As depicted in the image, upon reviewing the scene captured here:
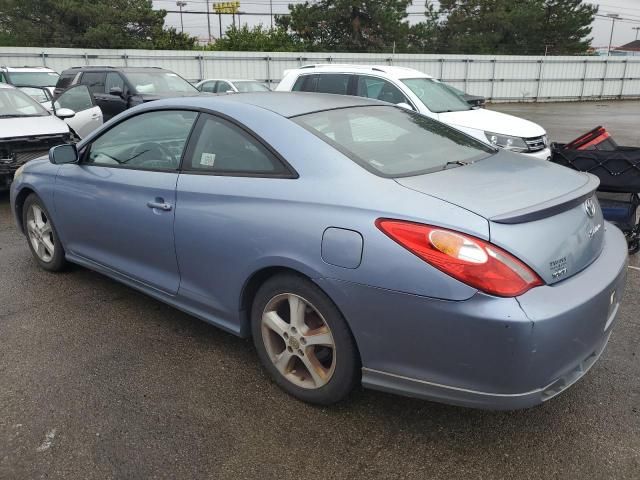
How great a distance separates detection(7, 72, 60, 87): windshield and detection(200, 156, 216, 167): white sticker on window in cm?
1476

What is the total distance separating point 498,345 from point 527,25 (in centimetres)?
4932

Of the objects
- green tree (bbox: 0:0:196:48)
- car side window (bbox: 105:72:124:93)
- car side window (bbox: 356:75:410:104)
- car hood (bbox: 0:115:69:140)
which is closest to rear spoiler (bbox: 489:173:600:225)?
car side window (bbox: 356:75:410:104)

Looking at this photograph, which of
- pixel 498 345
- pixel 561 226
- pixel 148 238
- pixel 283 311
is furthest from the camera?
pixel 148 238

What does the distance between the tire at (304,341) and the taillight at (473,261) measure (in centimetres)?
53

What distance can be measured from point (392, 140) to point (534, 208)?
39.7 inches

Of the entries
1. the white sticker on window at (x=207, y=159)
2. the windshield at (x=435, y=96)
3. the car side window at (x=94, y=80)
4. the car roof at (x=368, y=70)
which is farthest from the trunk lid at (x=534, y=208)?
the car side window at (x=94, y=80)

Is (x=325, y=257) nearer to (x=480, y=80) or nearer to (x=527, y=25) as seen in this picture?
(x=480, y=80)

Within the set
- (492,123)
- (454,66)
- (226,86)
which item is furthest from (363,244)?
(454,66)

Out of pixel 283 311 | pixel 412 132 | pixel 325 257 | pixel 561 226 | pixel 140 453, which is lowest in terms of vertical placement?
pixel 140 453

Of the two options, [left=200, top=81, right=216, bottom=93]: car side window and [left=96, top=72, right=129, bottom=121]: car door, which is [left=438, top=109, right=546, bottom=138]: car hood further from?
[left=200, top=81, right=216, bottom=93]: car side window

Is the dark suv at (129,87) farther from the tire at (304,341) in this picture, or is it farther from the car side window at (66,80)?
the tire at (304,341)

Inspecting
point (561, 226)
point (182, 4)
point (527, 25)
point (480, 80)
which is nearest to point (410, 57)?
point (480, 80)

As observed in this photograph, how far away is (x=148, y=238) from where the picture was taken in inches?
132

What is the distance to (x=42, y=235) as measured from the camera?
455cm
